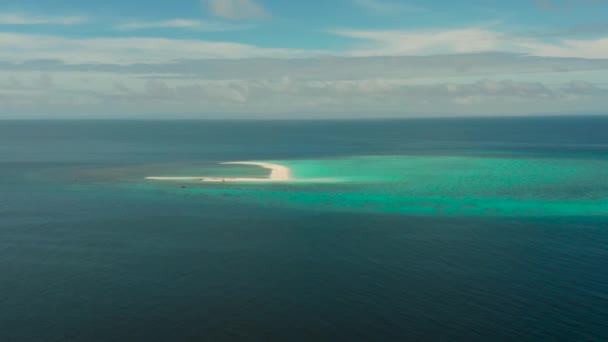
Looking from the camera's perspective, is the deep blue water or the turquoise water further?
the turquoise water

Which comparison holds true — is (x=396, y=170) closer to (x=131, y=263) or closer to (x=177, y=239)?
(x=177, y=239)

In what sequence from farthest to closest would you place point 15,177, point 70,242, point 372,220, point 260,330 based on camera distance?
1. point 15,177
2. point 372,220
3. point 70,242
4. point 260,330

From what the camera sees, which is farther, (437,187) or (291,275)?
(437,187)

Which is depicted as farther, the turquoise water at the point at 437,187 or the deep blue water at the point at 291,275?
the turquoise water at the point at 437,187

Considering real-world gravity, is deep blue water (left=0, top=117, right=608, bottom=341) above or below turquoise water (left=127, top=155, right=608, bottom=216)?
below

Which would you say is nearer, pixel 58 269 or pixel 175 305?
pixel 175 305

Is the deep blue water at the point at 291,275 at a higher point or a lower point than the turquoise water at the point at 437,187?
lower

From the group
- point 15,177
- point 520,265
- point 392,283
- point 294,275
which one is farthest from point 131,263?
point 15,177

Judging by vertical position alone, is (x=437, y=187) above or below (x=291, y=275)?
above
